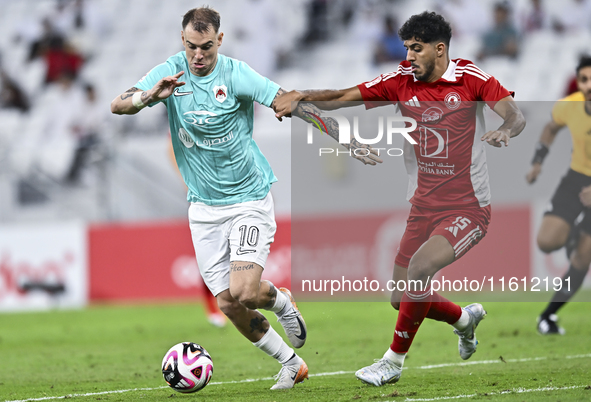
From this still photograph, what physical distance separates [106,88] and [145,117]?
2653mm

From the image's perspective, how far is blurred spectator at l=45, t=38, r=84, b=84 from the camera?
18453 mm

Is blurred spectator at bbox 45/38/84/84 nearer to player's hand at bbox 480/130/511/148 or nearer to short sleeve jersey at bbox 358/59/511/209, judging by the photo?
short sleeve jersey at bbox 358/59/511/209

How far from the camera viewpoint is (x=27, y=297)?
1340 cm

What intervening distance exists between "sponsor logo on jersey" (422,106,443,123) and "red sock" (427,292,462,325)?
4.09 feet

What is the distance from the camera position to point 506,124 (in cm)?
505

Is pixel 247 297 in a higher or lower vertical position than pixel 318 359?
higher

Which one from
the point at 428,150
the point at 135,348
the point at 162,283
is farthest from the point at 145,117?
the point at 428,150

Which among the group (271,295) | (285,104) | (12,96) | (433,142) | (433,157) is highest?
(12,96)

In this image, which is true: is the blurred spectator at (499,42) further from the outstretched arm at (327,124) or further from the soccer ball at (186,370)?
the soccer ball at (186,370)

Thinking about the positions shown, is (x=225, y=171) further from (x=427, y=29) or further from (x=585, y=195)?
(x=585, y=195)

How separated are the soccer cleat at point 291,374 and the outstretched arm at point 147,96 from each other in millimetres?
2052

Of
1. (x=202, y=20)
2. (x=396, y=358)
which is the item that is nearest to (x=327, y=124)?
(x=202, y=20)

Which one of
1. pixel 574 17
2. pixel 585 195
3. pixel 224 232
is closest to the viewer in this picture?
pixel 224 232

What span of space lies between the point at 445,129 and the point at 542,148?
6.04 ft
